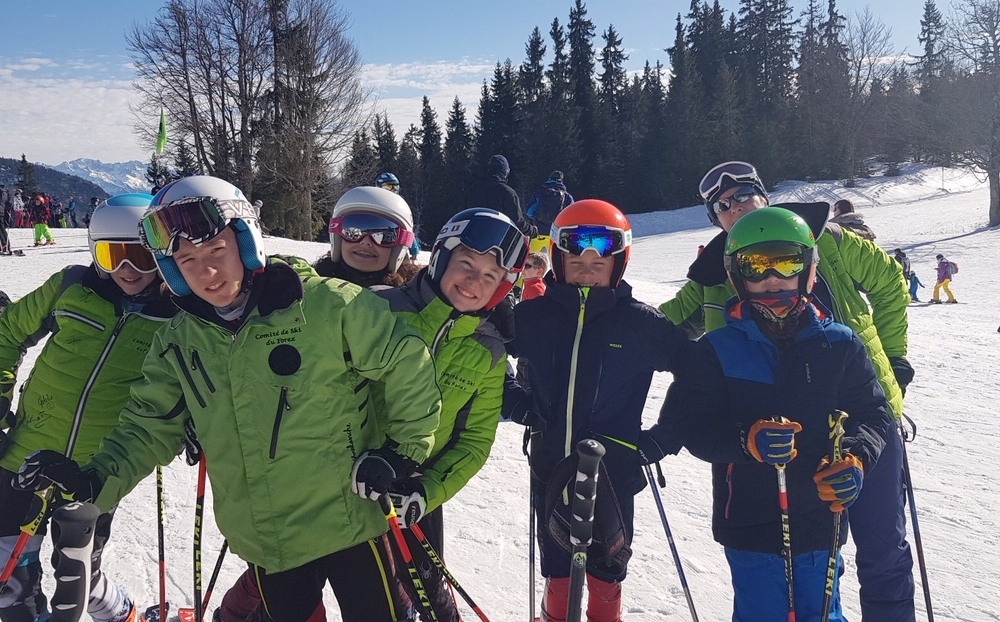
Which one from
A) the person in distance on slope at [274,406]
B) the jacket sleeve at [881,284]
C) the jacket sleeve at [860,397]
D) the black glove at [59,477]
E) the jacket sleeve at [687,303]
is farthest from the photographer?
the jacket sleeve at [687,303]

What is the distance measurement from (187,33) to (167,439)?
28.0 meters

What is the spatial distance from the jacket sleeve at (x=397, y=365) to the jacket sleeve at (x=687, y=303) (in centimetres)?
186

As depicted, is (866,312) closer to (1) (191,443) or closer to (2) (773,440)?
(2) (773,440)

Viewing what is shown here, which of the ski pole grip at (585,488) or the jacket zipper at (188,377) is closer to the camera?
the ski pole grip at (585,488)

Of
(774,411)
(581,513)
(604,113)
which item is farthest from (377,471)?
(604,113)

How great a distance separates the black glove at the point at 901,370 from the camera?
3336 mm

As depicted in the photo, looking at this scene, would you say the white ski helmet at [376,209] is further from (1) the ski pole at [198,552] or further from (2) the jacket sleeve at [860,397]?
(2) the jacket sleeve at [860,397]

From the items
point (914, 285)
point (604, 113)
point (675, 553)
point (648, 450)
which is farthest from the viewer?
point (604, 113)

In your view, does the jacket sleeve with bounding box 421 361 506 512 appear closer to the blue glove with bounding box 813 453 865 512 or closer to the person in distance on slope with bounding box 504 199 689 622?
the person in distance on slope with bounding box 504 199 689 622

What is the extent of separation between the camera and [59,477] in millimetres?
2051

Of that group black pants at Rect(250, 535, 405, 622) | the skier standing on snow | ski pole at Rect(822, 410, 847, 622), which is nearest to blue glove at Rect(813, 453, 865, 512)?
ski pole at Rect(822, 410, 847, 622)

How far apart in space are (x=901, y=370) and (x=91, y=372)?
4.27m

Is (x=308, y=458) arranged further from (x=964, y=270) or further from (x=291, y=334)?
(x=964, y=270)

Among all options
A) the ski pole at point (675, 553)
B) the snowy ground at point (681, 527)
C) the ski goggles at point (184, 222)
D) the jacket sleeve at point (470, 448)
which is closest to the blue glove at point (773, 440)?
the ski pole at point (675, 553)
